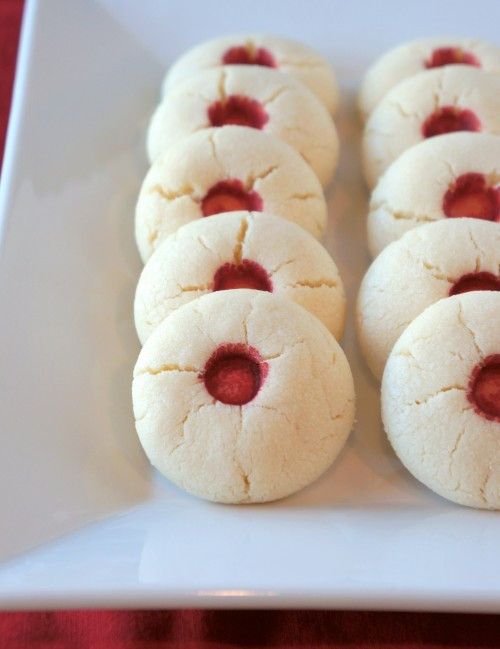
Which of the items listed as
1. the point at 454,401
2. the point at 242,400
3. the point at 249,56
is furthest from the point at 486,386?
the point at 249,56

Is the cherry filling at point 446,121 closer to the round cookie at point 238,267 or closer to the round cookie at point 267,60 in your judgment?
the round cookie at point 267,60

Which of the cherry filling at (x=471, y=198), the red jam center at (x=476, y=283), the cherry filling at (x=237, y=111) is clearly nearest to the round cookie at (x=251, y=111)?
the cherry filling at (x=237, y=111)

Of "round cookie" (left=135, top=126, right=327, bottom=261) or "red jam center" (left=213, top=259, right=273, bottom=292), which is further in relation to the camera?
"round cookie" (left=135, top=126, right=327, bottom=261)

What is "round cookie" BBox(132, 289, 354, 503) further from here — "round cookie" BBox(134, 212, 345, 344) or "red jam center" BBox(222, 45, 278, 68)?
"red jam center" BBox(222, 45, 278, 68)

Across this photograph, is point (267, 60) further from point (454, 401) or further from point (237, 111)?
point (454, 401)

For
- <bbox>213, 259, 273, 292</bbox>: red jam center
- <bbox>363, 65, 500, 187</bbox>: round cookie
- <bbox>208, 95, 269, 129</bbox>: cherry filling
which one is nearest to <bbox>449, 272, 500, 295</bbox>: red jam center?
<bbox>213, 259, 273, 292</bbox>: red jam center

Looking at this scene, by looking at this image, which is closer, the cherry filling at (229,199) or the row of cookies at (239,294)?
the row of cookies at (239,294)
